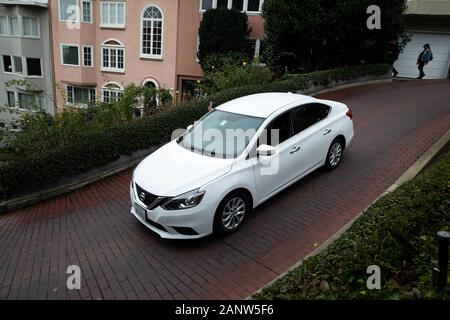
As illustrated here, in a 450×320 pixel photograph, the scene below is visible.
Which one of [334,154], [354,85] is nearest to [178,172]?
[334,154]

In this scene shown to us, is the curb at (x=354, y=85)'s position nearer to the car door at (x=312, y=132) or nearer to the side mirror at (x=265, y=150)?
the car door at (x=312, y=132)

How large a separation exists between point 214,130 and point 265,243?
A: 206 centimetres

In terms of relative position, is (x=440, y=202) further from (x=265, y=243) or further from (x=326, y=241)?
(x=265, y=243)

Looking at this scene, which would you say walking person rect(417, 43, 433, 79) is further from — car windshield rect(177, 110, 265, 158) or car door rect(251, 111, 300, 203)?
car windshield rect(177, 110, 265, 158)

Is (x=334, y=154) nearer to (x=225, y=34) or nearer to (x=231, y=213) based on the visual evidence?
(x=231, y=213)

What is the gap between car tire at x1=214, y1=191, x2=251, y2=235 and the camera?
4.94 m

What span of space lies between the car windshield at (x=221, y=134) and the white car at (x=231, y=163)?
2 centimetres

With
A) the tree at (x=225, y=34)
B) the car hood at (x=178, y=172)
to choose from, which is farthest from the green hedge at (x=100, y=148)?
the tree at (x=225, y=34)

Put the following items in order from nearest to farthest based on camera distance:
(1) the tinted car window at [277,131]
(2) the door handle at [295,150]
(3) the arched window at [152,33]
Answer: (1) the tinted car window at [277,131], (2) the door handle at [295,150], (3) the arched window at [152,33]

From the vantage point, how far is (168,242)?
5.18 meters

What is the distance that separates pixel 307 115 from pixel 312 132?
0.33 metres

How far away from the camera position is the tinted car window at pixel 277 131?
217 inches

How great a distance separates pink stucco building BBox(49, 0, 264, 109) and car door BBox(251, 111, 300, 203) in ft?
51.2
